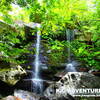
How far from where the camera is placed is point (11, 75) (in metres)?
5.64

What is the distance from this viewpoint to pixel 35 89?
6.72 metres

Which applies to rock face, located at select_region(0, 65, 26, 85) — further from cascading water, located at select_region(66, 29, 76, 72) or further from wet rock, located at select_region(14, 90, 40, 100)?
cascading water, located at select_region(66, 29, 76, 72)

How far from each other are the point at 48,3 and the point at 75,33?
7.92m

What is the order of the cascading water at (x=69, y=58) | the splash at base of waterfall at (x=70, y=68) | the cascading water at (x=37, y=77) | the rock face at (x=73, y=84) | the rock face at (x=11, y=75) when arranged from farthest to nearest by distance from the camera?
the cascading water at (x=69, y=58) < the splash at base of waterfall at (x=70, y=68) < the cascading water at (x=37, y=77) < the rock face at (x=11, y=75) < the rock face at (x=73, y=84)

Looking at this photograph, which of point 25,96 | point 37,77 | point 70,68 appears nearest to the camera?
point 25,96

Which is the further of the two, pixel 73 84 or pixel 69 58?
pixel 69 58

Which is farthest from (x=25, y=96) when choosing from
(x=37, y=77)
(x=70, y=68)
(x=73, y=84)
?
(x=70, y=68)

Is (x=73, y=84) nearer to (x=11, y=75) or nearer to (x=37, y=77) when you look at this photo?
(x=11, y=75)

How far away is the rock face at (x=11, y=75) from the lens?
5.47m

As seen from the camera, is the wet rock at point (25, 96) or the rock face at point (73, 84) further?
the wet rock at point (25, 96)

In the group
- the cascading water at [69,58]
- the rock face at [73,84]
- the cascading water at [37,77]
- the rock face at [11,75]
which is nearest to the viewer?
the rock face at [73,84]

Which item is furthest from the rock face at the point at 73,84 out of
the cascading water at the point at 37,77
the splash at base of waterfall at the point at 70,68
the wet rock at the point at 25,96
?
the splash at base of waterfall at the point at 70,68

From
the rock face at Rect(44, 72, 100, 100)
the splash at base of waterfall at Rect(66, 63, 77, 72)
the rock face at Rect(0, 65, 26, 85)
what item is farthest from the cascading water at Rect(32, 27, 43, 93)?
the splash at base of waterfall at Rect(66, 63, 77, 72)

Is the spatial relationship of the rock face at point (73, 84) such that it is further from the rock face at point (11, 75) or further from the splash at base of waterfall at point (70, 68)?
the splash at base of waterfall at point (70, 68)
